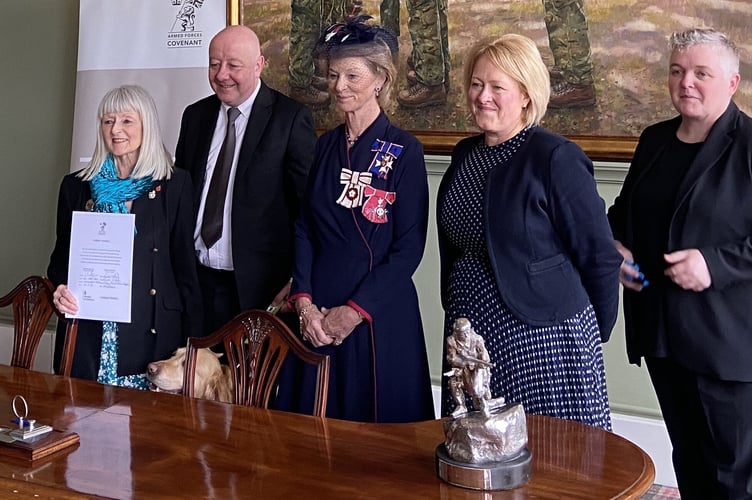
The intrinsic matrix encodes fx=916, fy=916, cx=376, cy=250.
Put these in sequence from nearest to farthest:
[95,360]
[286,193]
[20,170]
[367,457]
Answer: [367,457], [95,360], [286,193], [20,170]

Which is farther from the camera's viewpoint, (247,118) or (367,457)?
(247,118)

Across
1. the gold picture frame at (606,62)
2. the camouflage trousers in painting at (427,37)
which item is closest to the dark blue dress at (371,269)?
the gold picture frame at (606,62)

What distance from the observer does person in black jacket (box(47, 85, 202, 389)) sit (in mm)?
3039

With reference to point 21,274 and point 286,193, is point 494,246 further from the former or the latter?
point 21,274

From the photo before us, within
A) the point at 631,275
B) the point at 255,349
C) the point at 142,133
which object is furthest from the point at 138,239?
the point at 631,275

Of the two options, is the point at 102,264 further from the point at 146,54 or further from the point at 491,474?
the point at 146,54

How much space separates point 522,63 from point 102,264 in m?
1.45

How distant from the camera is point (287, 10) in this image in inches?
178

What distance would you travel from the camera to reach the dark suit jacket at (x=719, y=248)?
254 centimetres

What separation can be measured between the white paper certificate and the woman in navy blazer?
111cm

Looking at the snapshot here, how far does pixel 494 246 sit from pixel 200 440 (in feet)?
3.23

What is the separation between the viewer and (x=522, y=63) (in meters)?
2.50

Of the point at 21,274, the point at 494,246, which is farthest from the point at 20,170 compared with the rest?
the point at 494,246

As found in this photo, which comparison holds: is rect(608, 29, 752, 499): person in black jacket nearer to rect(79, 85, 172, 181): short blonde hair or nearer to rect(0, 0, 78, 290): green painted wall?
rect(79, 85, 172, 181): short blonde hair
